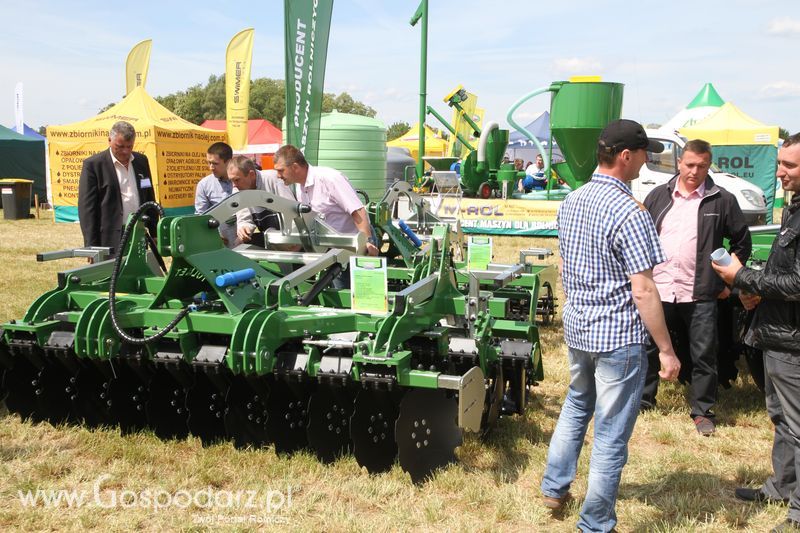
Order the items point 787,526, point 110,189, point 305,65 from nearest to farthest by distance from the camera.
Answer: point 787,526, point 110,189, point 305,65

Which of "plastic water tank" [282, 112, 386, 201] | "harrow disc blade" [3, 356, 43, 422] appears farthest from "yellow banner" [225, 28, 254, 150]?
"harrow disc blade" [3, 356, 43, 422]

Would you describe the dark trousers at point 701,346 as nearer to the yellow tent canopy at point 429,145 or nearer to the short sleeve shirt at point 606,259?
the short sleeve shirt at point 606,259

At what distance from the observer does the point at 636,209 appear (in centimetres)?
267

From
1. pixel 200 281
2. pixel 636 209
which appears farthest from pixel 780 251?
pixel 200 281

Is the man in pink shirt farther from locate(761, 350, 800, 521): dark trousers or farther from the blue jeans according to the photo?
the blue jeans

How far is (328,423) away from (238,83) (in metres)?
15.3

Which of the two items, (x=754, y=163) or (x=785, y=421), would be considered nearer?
(x=785, y=421)

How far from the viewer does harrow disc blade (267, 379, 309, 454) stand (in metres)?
3.85

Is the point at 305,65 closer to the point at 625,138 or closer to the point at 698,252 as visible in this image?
the point at 698,252

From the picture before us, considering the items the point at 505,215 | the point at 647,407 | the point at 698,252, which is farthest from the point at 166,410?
the point at 505,215

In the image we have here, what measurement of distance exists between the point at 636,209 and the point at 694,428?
2.34 m

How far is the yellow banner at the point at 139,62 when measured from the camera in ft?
58.1

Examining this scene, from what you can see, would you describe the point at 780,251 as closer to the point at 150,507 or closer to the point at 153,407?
the point at 150,507

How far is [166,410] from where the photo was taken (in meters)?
4.04
